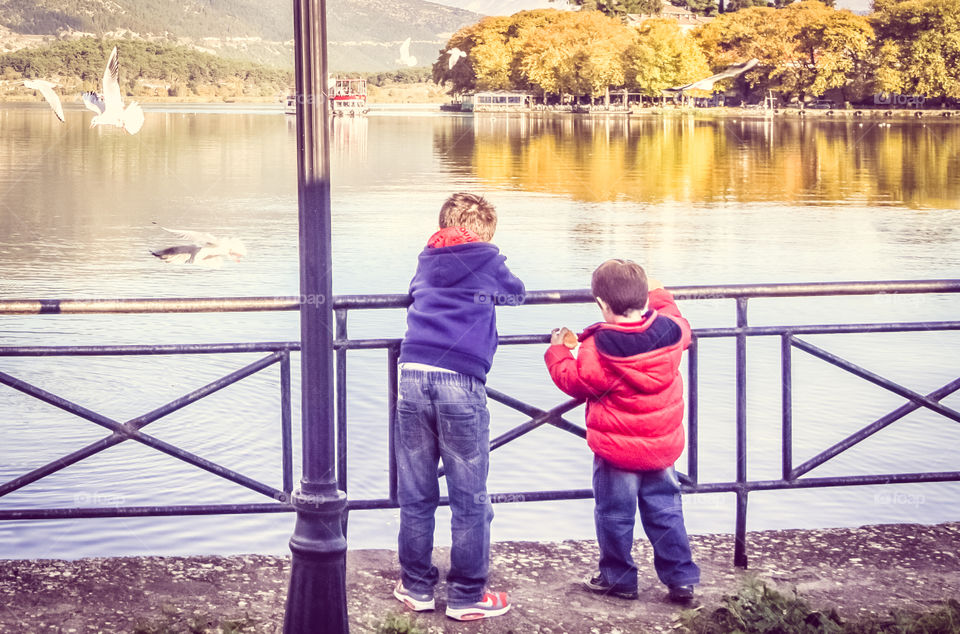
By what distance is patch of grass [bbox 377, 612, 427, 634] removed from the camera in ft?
12.7

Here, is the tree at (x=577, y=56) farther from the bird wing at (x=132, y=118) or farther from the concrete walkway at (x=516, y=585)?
the concrete walkway at (x=516, y=585)

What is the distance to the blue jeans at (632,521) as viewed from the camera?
4145 mm

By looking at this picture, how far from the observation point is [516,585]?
4461mm

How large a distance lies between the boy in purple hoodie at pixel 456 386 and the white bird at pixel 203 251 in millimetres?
744

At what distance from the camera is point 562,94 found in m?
150

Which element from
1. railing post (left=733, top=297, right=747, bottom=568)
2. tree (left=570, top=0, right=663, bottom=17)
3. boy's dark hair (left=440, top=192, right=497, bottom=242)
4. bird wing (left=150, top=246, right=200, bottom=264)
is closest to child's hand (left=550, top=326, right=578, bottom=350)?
boy's dark hair (left=440, top=192, right=497, bottom=242)

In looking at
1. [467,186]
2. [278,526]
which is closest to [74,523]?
[278,526]

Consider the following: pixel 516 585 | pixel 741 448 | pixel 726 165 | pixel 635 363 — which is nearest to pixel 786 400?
pixel 741 448

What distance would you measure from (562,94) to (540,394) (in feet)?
466

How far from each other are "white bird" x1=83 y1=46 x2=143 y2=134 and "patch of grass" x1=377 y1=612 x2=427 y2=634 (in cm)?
358

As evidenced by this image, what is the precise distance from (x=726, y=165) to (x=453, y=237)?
44.0 metres

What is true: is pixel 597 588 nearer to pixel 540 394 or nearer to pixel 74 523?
pixel 74 523

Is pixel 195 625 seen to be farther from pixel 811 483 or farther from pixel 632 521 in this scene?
pixel 811 483

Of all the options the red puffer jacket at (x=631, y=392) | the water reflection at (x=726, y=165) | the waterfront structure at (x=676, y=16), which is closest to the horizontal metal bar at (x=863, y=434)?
the red puffer jacket at (x=631, y=392)
